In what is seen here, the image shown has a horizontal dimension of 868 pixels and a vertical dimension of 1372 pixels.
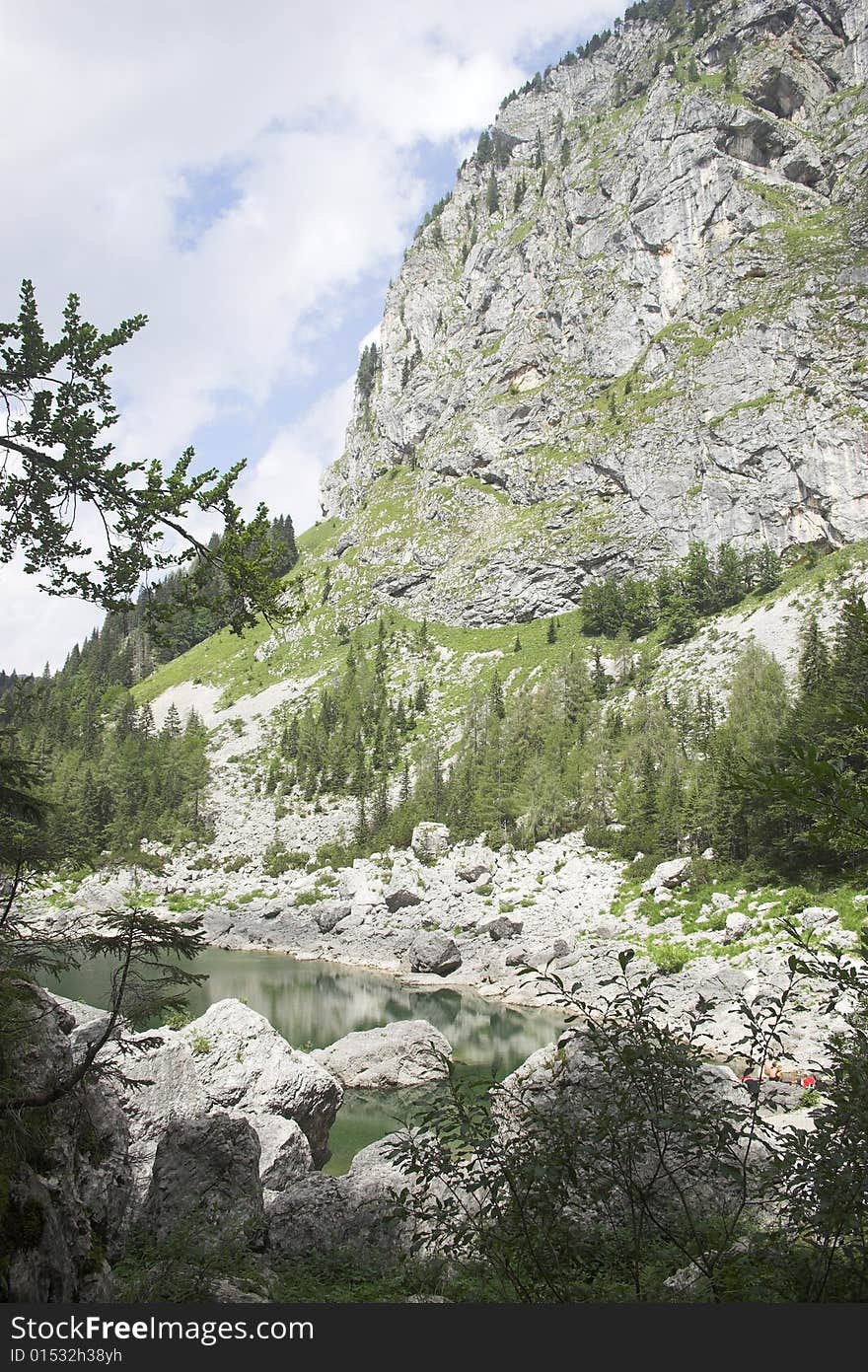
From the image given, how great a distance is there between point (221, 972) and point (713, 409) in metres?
103

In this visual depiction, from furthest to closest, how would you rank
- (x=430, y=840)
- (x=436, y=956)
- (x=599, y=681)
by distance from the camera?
1. (x=599, y=681)
2. (x=430, y=840)
3. (x=436, y=956)

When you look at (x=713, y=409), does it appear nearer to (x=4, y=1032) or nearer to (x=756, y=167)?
(x=756, y=167)

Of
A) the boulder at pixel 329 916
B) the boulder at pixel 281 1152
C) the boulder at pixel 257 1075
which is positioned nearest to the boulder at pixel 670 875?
the boulder at pixel 329 916

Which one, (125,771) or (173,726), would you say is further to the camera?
(173,726)

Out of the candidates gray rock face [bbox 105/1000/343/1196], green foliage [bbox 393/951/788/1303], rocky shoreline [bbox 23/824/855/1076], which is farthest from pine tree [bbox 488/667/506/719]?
green foliage [bbox 393/951/788/1303]

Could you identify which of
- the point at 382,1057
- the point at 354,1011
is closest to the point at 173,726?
the point at 354,1011

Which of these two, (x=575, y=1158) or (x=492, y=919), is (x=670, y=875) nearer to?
(x=492, y=919)

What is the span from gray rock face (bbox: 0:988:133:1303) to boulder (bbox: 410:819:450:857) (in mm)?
55114

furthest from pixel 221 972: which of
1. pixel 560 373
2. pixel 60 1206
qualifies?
pixel 560 373

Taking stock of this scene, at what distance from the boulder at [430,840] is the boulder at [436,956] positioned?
64.8ft

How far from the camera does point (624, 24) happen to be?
176 m

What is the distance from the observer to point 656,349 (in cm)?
11925

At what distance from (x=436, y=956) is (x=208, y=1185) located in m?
33.4

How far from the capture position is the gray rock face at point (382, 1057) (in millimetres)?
23062
